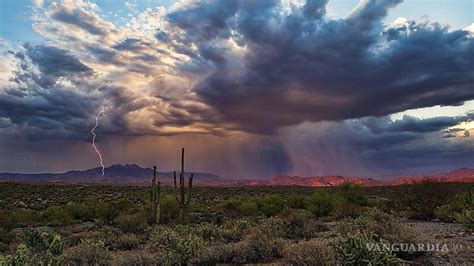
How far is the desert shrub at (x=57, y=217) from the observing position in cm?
2837

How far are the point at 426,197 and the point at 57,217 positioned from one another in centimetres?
2608

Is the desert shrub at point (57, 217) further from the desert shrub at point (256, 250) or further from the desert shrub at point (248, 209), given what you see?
the desert shrub at point (256, 250)

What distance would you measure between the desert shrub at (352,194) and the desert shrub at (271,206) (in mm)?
5150

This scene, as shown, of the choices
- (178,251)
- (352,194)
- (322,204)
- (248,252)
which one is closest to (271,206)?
(322,204)

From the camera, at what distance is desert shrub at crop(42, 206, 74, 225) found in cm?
2837

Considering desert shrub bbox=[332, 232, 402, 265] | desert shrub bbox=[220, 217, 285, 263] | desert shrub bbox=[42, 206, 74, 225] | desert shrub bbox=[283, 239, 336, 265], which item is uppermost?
desert shrub bbox=[332, 232, 402, 265]

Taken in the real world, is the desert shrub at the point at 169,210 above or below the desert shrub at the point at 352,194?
below

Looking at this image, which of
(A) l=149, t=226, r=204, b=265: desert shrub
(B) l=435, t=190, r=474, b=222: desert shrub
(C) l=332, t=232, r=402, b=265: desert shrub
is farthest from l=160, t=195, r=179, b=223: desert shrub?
(C) l=332, t=232, r=402, b=265: desert shrub

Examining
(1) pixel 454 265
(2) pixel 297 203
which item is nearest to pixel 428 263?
(1) pixel 454 265

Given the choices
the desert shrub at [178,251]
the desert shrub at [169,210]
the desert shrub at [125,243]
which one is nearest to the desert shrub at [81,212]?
the desert shrub at [169,210]

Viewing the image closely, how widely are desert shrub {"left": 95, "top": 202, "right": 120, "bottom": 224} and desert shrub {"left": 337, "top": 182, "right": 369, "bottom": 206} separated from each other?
59.3ft

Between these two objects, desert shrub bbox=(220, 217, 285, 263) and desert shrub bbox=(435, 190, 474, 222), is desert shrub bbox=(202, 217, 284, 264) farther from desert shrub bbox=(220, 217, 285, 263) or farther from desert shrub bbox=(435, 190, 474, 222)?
desert shrub bbox=(435, 190, 474, 222)

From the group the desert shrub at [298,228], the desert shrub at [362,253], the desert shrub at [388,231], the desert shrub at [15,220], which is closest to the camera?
the desert shrub at [362,253]

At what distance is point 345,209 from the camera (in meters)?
24.5
